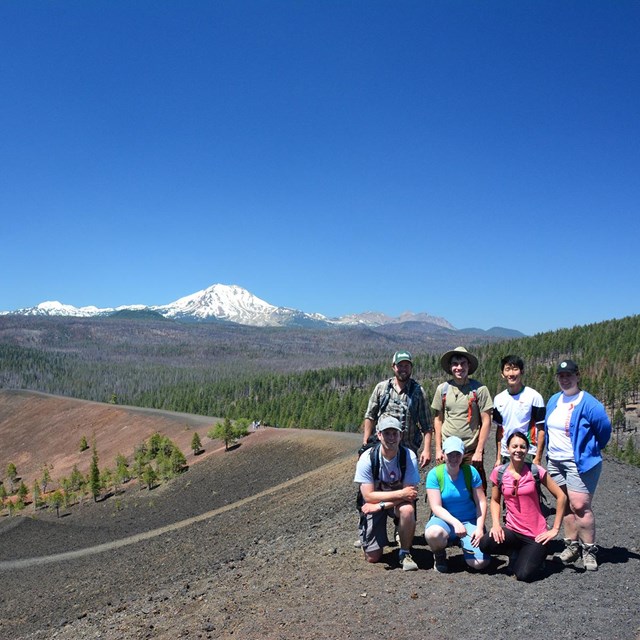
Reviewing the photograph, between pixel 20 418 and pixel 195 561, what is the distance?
8223 centimetres

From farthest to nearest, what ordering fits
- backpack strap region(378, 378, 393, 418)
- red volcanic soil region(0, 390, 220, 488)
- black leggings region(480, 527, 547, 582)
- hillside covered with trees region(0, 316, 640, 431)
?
hillside covered with trees region(0, 316, 640, 431) → red volcanic soil region(0, 390, 220, 488) → backpack strap region(378, 378, 393, 418) → black leggings region(480, 527, 547, 582)

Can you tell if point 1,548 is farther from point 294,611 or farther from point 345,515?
point 294,611

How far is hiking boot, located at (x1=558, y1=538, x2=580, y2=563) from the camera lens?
7332 millimetres

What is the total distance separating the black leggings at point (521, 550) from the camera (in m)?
7.00

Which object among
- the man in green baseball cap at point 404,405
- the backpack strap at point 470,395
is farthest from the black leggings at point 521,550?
the backpack strap at point 470,395

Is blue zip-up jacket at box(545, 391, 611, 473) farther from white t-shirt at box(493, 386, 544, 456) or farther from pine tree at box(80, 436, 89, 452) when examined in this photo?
pine tree at box(80, 436, 89, 452)

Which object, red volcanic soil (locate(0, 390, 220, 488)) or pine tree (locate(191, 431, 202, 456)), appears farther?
red volcanic soil (locate(0, 390, 220, 488))

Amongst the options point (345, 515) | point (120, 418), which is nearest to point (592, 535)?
point (345, 515)

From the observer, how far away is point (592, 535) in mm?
7258

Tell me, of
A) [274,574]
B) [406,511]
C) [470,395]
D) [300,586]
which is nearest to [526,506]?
[406,511]

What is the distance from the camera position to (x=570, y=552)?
24.1 ft

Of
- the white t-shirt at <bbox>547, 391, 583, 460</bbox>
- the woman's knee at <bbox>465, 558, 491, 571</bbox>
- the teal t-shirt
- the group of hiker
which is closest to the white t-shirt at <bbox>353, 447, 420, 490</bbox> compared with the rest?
the group of hiker

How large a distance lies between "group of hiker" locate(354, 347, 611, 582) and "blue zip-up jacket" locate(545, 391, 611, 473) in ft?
0.04

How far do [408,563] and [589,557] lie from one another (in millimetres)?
2461
